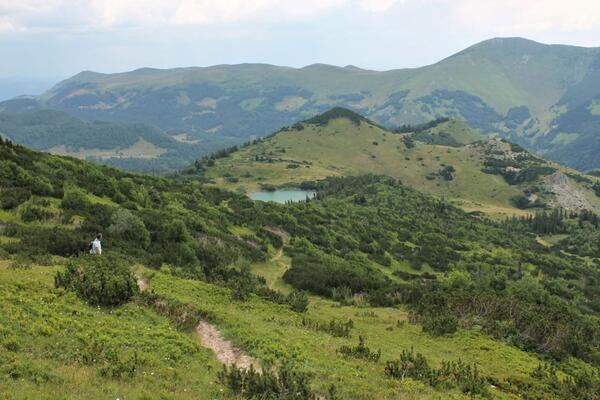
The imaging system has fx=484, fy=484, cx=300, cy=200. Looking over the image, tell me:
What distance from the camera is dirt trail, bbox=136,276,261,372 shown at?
1991 centimetres

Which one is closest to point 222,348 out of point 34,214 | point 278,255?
point 34,214

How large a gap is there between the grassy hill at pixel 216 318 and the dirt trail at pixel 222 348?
0.25 m

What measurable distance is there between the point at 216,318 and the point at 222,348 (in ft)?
9.72

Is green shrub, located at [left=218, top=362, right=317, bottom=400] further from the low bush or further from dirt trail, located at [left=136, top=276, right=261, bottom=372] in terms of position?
the low bush

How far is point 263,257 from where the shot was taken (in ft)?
163

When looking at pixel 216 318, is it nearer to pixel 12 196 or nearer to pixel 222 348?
pixel 222 348

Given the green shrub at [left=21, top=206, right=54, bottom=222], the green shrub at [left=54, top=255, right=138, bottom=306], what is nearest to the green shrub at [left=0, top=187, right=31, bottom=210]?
the green shrub at [left=21, top=206, right=54, bottom=222]

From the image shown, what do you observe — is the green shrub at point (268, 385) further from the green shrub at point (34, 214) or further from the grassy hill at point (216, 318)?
the green shrub at point (34, 214)

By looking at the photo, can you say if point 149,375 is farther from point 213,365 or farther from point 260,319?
point 260,319

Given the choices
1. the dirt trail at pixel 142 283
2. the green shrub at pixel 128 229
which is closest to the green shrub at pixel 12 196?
the green shrub at pixel 128 229

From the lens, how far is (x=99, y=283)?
22906mm

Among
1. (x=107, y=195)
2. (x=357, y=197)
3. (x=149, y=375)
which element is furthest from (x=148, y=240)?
(x=357, y=197)

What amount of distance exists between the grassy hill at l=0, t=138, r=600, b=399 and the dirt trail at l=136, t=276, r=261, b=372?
0.81 ft

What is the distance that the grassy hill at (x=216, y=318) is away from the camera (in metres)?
16.9
